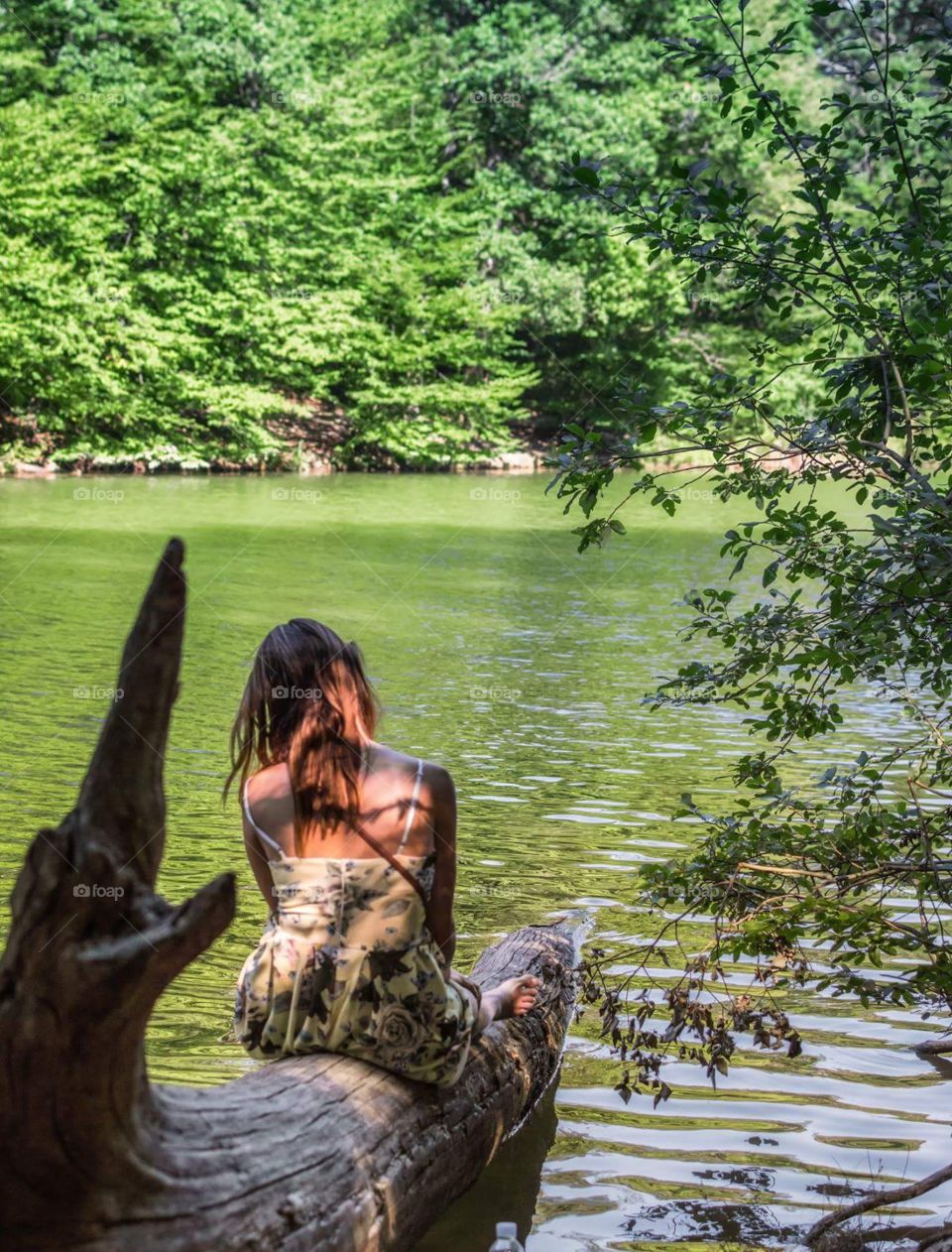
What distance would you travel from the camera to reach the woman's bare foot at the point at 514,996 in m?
4.61

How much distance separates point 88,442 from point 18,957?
105 ft

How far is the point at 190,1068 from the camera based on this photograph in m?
5.27

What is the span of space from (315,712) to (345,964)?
0.63 metres

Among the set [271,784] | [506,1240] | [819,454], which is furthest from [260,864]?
[819,454]

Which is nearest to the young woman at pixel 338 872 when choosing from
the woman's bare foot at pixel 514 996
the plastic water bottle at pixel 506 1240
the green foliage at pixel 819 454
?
the plastic water bottle at pixel 506 1240

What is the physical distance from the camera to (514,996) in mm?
4715

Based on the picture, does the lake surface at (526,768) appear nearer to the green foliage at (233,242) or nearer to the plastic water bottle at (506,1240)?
the plastic water bottle at (506,1240)

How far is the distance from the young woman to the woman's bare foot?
71cm

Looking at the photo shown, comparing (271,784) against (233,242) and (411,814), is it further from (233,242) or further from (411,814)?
(233,242)

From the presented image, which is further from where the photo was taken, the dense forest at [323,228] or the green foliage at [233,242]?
the dense forest at [323,228]

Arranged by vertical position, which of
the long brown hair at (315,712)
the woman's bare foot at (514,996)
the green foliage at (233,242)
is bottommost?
the woman's bare foot at (514,996)

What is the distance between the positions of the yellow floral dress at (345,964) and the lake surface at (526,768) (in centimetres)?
74

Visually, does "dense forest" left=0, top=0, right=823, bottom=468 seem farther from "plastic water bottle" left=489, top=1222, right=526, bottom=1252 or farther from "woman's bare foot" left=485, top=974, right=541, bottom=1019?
"plastic water bottle" left=489, top=1222, right=526, bottom=1252

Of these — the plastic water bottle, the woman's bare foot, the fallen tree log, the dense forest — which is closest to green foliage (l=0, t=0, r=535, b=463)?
the dense forest
